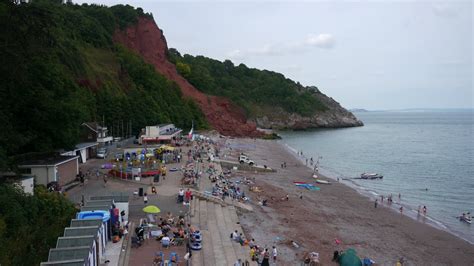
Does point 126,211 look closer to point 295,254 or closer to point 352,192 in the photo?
point 295,254

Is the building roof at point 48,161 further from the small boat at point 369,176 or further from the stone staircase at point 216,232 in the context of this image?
the small boat at point 369,176

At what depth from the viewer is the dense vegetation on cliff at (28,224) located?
1289 cm

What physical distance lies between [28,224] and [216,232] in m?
8.45

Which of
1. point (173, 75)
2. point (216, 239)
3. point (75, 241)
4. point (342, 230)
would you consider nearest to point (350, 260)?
point (216, 239)

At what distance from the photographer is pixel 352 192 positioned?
39406mm

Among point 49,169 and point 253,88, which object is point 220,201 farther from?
point 253,88

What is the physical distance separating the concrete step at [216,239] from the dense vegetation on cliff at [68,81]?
966 centimetres

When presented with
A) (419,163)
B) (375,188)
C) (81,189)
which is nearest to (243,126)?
(419,163)

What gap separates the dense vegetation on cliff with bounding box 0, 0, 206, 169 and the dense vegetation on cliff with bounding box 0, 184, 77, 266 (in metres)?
3.36

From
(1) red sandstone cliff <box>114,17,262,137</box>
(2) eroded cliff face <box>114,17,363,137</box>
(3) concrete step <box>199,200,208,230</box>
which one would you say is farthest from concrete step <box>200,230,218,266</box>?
(1) red sandstone cliff <box>114,17,262,137</box>

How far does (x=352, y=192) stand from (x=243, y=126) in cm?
6277

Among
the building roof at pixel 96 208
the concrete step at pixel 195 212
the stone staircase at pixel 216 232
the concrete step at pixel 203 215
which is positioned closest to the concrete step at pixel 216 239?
the stone staircase at pixel 216 232

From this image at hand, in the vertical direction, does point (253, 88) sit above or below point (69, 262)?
above

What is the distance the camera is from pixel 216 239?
19391 mm
